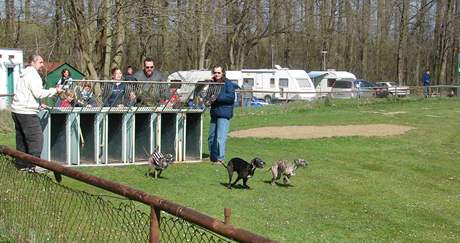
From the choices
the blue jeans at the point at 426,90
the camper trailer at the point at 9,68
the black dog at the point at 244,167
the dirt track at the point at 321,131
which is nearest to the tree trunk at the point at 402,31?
the blue jeans at the point at 426,90

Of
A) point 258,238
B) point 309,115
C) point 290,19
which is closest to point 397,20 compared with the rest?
point 290,19

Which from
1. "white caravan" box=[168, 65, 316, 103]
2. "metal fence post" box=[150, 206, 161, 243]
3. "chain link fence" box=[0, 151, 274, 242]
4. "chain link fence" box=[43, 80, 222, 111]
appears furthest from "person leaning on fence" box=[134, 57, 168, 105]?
"white caravan" box=[168, 65, 316, 103]

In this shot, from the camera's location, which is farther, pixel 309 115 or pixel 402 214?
pixel 309 115

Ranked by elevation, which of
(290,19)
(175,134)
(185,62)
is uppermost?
(290,19)

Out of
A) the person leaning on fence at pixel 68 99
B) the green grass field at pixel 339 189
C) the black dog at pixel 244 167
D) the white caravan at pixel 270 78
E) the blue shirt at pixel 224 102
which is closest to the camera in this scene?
the green grass field at pixel 339 189

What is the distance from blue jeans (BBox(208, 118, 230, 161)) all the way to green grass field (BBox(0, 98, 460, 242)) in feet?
1.55

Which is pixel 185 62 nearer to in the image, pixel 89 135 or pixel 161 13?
pixel 161 13

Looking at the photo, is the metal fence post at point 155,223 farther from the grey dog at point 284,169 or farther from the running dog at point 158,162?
the running dog at point 158,162

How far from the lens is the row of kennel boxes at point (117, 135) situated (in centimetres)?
1187

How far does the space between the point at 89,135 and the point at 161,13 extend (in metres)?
13.7

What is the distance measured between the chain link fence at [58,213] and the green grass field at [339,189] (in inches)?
38.8

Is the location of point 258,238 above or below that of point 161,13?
below

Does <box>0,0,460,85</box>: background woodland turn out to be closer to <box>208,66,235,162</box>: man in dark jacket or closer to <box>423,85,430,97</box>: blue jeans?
<box>423,85,430,97</box>: blue jeans

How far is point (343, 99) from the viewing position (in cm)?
3306
